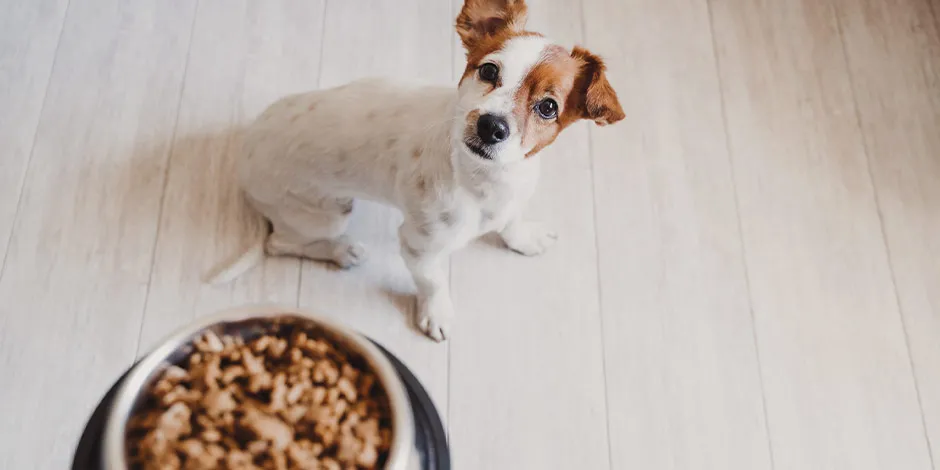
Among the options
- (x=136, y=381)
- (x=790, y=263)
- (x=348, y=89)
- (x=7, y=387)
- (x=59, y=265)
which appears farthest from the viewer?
(x=790, y=263)

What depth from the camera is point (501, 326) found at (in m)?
1.79

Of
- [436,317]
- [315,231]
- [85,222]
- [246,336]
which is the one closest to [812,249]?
[436,317]

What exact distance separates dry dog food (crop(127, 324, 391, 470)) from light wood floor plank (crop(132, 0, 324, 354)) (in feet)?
3.47

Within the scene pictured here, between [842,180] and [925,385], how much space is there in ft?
1.73

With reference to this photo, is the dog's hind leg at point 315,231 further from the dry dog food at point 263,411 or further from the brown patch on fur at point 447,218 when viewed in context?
the dry dog food at point 263,411

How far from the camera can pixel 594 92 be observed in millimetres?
1215

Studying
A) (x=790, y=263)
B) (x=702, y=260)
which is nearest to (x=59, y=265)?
(x=702, y=260)

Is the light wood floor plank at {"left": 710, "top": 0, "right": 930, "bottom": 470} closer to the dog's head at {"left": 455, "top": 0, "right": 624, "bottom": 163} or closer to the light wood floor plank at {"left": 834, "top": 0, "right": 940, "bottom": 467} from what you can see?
the light wood floor plank at {"left": 834, "top": 0, "right": 940, "bottom": 467}

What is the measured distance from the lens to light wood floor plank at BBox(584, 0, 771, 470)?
67.6 inches

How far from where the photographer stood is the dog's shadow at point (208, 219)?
1.80m

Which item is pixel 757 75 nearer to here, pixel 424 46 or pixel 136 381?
pixel 424 46

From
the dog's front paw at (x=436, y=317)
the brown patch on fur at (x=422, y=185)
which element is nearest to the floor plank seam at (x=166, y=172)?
the dog's front paw at (x=436, y=317)

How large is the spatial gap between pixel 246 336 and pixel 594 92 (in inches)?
27.1

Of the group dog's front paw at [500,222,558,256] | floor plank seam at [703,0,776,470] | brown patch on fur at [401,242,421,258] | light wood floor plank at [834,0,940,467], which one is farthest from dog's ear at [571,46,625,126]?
light wood floor plank at [834,0,940,467]
